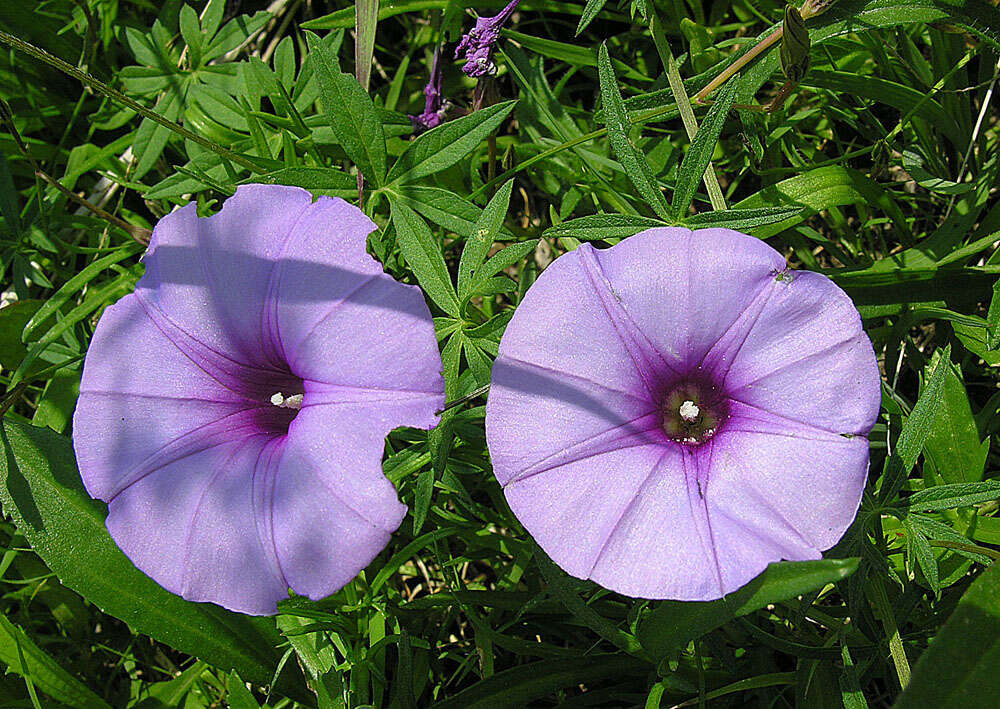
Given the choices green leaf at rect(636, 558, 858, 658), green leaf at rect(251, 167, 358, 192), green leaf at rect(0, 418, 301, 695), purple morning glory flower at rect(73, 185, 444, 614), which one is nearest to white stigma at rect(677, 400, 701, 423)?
green leaf at rect(636, 558, 858, 658)

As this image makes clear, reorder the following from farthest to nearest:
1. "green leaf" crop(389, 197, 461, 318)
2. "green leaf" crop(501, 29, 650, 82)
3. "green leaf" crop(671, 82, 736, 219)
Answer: "green leaf" crop(501, 29, 650, 82) → "green leaf" crop(389, 197, 461, 318) → "green leaf" crop(671, 82, 736, 219)

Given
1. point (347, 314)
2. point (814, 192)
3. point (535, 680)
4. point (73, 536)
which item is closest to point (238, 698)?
point (73, 536)

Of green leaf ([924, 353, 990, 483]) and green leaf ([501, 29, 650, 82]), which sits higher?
green leaf ([501, 29, 650, 82])

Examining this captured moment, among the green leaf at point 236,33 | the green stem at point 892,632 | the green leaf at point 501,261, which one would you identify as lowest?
the green stem at point 892,632

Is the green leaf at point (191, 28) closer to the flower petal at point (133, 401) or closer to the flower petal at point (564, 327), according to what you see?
the flower petal at point (133, 401)

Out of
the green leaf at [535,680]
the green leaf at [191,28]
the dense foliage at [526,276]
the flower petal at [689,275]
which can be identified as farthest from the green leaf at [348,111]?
the green leaf at [535,680]

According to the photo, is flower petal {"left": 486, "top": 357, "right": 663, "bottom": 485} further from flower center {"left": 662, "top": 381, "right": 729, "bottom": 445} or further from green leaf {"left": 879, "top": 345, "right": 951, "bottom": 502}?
green leaf {"left": 879, "top": 345, "right": 951, "bottom": 502}
